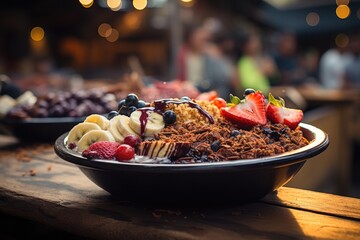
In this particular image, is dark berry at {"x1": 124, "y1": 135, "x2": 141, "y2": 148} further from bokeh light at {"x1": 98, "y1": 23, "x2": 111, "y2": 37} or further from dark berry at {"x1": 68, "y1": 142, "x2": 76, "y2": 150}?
bokeh light at {"x1": 98, "y1": 23, "x2": 111, "y2": 37}

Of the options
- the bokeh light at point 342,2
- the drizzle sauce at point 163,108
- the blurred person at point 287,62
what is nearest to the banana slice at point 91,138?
the drizzle sauce at point 163,108

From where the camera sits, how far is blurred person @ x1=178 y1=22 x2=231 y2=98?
15.0 feet

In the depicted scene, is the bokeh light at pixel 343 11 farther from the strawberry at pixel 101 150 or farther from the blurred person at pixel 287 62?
the strawberry at pixel 101 150

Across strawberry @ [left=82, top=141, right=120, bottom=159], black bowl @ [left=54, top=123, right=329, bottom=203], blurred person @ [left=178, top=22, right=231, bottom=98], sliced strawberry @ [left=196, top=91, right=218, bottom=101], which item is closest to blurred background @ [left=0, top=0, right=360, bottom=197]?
blurred person @ [left=178, top=22, right=231, bottom=98]

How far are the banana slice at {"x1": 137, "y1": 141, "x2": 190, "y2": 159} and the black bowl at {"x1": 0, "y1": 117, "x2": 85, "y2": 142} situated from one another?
1.06m

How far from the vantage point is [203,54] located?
182 inches

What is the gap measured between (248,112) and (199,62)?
135 inches

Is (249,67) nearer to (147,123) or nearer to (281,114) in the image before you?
(281,114)

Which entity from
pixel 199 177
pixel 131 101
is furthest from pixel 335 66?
pixel 199 177

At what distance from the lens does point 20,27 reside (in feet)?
33.1

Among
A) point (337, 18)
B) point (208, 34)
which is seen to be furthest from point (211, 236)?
point (337, 18)

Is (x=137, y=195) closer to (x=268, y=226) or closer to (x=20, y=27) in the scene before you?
(x=268, y=226)

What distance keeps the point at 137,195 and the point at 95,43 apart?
35.5 ft

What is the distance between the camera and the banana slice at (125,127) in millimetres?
1315
